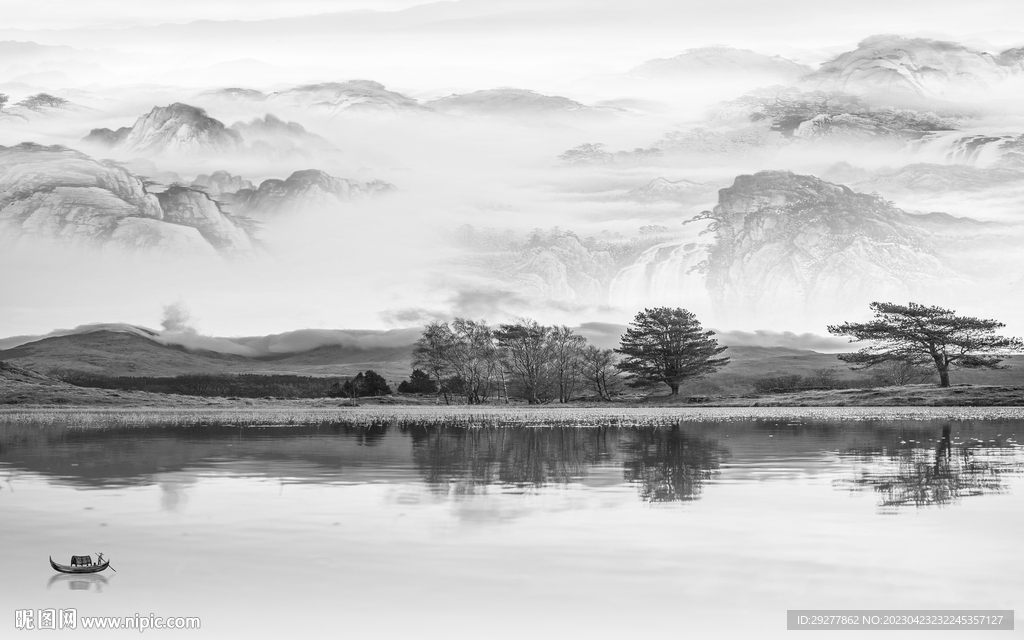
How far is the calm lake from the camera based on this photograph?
10.1 metres

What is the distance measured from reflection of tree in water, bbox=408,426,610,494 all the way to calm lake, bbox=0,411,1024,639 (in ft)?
0.74

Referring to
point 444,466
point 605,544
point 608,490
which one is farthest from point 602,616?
point 444,466

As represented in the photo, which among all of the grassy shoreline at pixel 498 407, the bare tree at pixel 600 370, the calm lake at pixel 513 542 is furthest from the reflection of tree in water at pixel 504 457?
the bare tree at pixel 600 370

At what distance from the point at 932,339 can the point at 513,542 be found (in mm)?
94364

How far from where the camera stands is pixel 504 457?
92.2 feet

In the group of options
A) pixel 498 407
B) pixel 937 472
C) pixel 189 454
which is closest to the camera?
pixel 937 472

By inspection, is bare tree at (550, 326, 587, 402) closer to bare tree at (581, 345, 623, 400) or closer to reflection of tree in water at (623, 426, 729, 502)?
bare tree at (581, 345, 623, 400)

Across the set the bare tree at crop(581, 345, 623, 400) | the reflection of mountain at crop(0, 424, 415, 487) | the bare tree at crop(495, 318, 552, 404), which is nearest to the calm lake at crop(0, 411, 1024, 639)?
the reflection of mountain at crop(0, 424, 415, 487)

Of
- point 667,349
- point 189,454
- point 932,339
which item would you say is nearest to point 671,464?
point 189,454

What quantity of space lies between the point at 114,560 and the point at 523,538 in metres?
5.35

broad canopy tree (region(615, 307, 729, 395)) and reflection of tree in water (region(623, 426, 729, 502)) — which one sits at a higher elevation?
broad canopy tree (region(615, 307, 729, 395))

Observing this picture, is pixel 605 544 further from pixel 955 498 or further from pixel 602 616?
pixel 955 498

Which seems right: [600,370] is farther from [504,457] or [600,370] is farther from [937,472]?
[937,472]

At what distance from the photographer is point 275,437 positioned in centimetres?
3953
